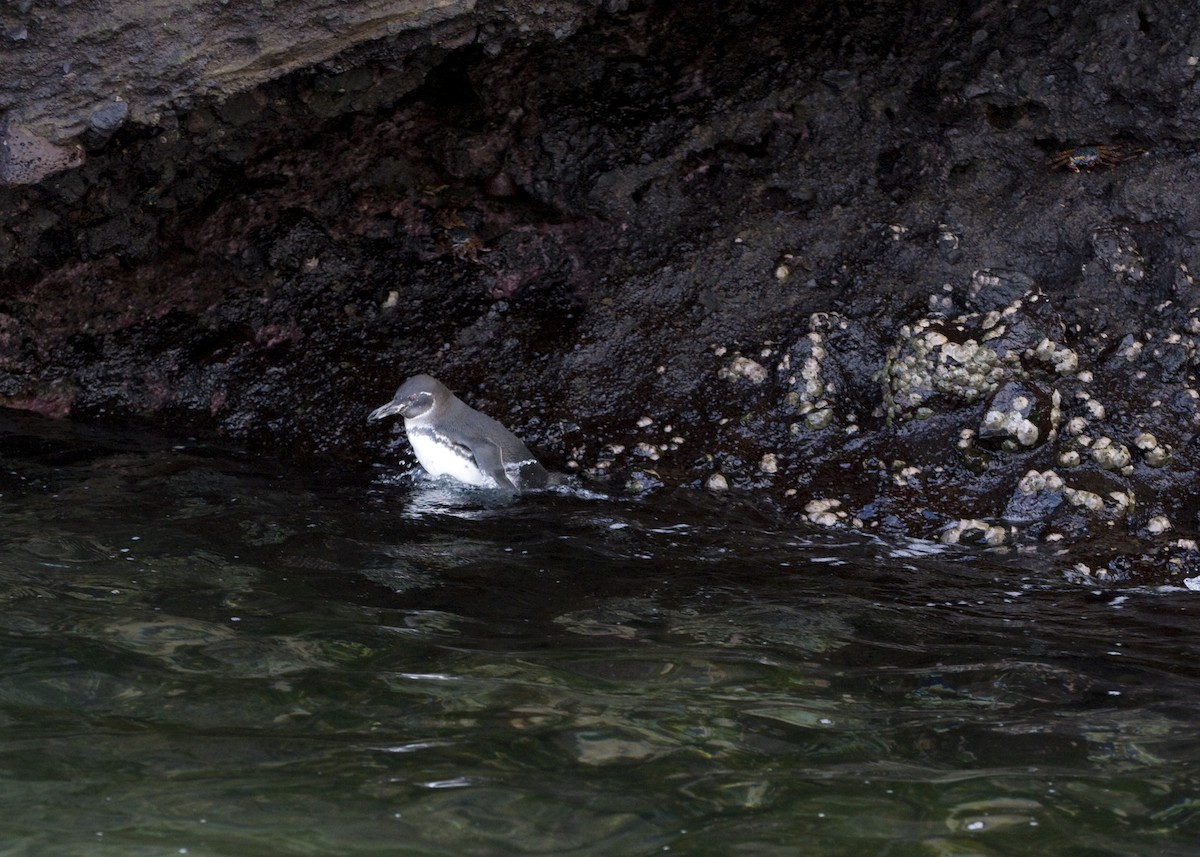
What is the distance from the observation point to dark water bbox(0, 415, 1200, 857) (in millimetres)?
2490

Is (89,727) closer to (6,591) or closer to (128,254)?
(6,591)

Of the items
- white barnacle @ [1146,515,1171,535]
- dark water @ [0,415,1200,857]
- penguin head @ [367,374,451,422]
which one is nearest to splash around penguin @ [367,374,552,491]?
penguin head @ [367,374,451,422]

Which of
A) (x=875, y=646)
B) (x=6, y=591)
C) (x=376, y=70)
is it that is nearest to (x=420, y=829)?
(x=875, y=646)

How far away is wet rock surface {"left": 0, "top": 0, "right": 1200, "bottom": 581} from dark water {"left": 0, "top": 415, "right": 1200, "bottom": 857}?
29.2 inches

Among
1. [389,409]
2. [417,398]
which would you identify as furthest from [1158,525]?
[389,409]

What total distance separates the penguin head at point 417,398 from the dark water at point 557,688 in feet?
2.24

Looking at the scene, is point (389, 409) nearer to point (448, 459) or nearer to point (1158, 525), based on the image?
point (448, 459)

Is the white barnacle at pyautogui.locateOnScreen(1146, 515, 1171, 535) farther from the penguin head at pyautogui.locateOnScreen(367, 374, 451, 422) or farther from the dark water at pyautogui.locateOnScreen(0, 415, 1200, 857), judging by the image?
the penguin head at pyautogui.locateOnScreen(367, 374, 451, 422)

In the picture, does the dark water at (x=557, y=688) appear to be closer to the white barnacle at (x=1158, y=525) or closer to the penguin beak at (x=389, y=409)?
the white barnacle at (x=1158, y=525)

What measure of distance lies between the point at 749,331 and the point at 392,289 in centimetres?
193

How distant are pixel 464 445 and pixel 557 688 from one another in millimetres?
2429

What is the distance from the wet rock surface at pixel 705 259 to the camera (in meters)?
5.38

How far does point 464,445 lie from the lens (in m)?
5.53

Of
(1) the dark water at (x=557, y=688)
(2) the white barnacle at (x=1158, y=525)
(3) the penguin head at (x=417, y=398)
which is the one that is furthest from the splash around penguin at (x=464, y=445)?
(2) the white barnacle at (x=1158, y=525)
